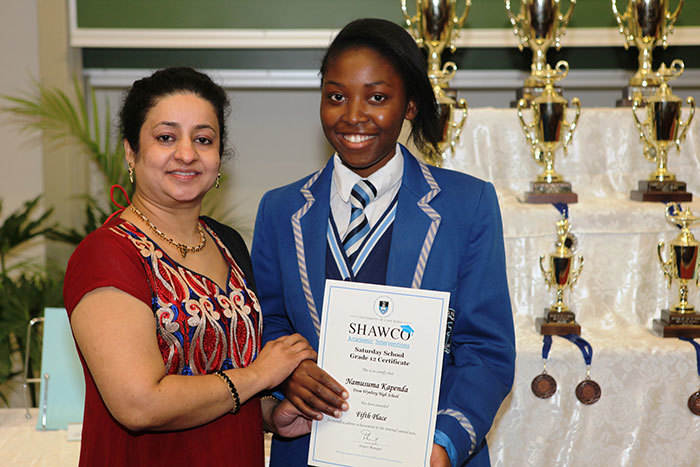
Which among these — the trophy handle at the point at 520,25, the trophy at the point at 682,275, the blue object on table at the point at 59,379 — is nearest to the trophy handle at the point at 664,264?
the trophy at the point at 682,275

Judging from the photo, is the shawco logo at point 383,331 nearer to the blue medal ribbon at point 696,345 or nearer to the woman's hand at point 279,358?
the woman's hand at point 279,358

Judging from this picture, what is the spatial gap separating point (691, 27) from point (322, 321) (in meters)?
3.41

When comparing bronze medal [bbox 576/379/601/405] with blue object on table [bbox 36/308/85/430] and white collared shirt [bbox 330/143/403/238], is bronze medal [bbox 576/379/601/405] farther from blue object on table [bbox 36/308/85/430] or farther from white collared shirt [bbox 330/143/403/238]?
blue object on table [bbox 36/308/85/430]

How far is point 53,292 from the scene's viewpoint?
3295 mm

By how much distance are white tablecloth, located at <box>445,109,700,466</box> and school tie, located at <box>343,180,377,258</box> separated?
41.2 inches

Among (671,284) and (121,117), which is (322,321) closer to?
(121,117)

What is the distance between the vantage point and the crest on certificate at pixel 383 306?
142 centimetres

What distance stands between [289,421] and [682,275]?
5.23ft

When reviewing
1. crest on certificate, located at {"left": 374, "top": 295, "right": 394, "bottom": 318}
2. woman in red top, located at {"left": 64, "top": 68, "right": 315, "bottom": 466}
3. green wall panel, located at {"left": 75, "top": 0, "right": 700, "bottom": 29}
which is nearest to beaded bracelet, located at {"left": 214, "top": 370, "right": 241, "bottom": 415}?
woman in red top, located at {"left": 64, "top": 68, "right": 315, "bottom": 466}

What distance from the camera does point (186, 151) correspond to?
60.4 inches

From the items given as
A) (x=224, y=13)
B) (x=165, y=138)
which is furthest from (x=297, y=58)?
(x=165, y=138)

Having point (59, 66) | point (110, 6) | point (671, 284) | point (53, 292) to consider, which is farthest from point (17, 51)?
point (671, 284)

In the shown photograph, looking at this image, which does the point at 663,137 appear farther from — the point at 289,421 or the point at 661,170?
the point at 289,421

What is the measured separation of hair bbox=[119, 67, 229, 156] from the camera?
1562 mm
